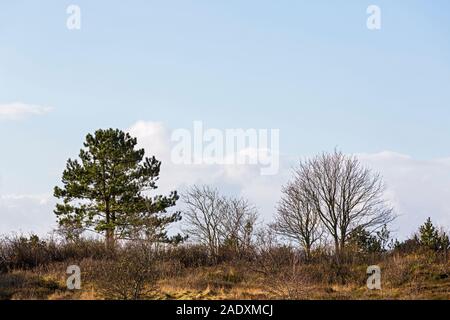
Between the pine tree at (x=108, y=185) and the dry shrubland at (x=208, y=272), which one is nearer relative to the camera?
the dry shrubland at (x=208, y=272)

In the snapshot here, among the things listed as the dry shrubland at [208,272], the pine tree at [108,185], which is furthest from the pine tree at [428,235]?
the pine tree at [108,185]

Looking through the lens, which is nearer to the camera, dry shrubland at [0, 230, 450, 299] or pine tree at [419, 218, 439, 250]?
dry shrubland at [0, 230, 450, 299]

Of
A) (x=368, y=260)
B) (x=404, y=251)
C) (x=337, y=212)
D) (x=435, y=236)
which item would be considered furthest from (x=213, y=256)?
(x=337, y=212)

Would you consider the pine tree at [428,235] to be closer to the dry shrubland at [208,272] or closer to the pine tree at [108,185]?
the dry shrubland at [208,272]

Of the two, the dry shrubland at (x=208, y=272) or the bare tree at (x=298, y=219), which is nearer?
the dry shrubland at (x=208, y=272)

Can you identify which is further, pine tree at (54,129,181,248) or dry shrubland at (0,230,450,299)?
pine tree at (54,129,181,248)

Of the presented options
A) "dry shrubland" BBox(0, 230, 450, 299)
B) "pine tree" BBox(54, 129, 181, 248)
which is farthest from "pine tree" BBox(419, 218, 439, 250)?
"pine tree" BBox(54, 129, 181, 248)

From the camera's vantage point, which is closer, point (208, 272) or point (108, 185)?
point (208, 272)

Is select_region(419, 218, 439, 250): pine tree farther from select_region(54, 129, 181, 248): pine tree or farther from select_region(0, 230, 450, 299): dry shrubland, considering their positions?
select_region(54, 129, 181, 248): pine tree

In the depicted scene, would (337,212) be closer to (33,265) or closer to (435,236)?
(435,236)
